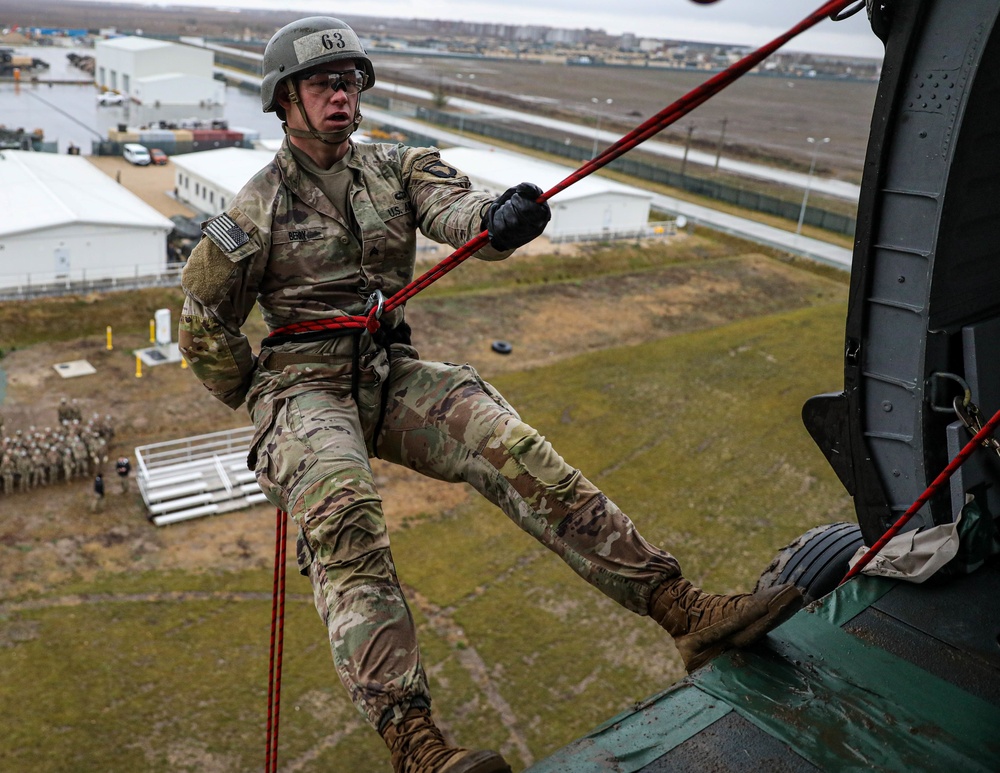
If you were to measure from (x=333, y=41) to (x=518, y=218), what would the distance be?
55.8 inches

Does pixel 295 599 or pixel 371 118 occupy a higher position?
pixel 371 118

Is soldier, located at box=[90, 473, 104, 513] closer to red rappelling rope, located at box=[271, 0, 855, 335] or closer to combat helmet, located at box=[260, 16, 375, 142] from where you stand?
red rappelling rope, located at box=[271, 0, 855, 335]

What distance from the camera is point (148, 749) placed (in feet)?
44.5

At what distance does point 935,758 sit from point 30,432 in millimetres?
20978

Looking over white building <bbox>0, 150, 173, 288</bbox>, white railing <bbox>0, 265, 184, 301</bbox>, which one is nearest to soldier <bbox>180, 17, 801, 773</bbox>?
white railing <bbox>0, 265, 184, 301</bbox>

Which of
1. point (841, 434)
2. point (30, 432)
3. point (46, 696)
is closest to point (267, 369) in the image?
point (841, 434)

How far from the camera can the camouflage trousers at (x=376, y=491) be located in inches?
163

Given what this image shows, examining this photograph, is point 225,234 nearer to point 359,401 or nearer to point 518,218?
point 359,401

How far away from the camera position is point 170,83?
6425 centimetres

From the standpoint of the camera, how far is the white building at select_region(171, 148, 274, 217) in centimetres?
3981

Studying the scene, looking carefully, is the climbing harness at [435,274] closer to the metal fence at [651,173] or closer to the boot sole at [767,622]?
the boot sole at [767,622]

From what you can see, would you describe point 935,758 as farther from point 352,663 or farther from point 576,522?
point 352,663

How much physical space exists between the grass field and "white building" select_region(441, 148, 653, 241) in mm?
15564

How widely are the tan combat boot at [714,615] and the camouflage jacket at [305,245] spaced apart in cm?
193
